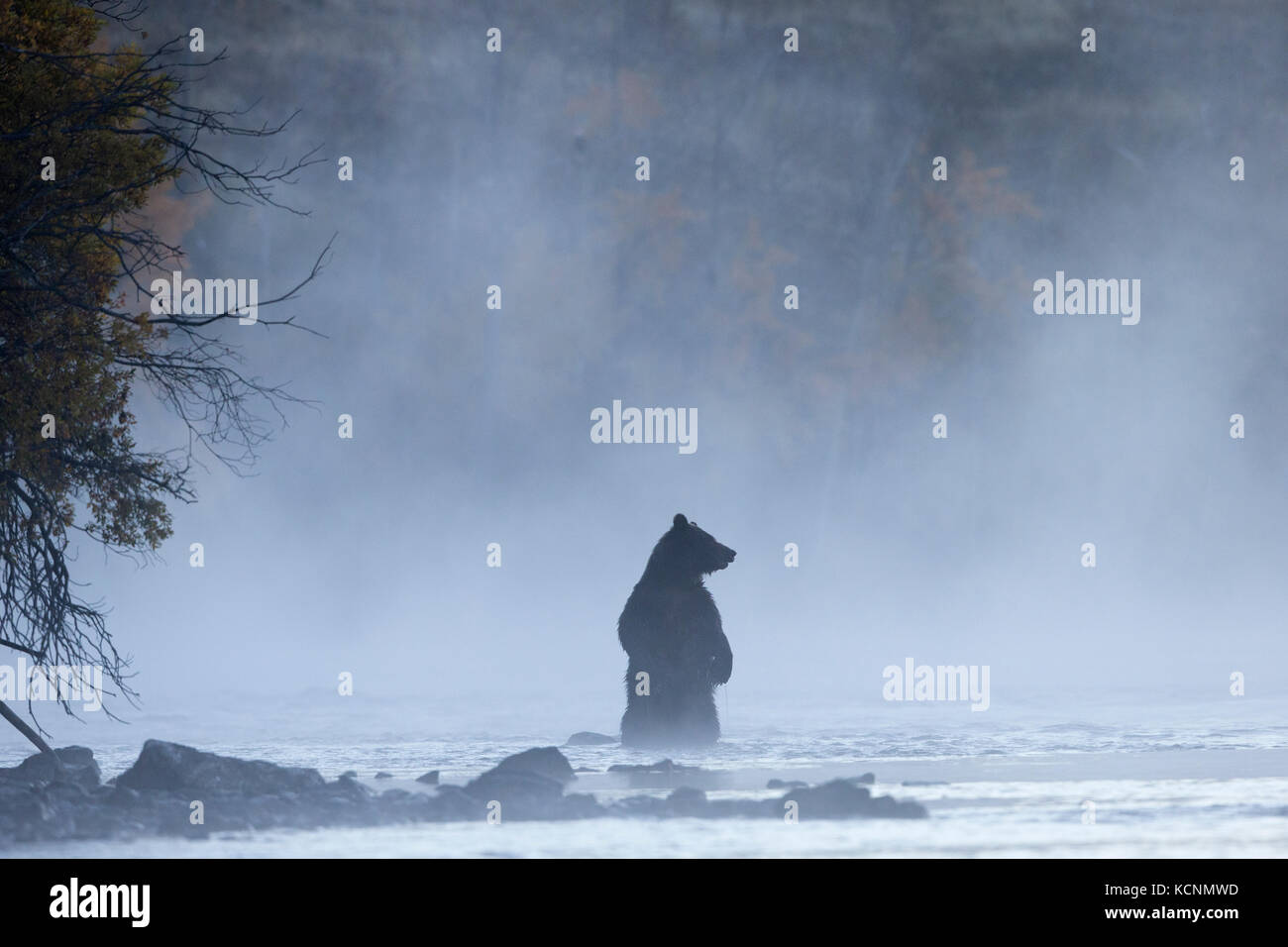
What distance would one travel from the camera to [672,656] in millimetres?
19453

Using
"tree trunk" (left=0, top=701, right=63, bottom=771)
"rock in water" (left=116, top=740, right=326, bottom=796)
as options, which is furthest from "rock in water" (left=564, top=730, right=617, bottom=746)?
"tree trunk" (left=0, top=701, right=63, bottom=771)

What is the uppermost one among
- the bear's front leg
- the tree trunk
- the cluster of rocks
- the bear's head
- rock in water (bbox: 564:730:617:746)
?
the bear's head

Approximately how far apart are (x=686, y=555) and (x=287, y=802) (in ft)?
25.3

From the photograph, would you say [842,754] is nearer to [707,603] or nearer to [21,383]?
[707,603]

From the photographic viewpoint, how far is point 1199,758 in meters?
17.8

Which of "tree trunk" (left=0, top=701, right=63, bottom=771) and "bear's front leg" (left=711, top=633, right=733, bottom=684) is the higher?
"bear's front leg" (left=711, top=633, right=733, bottom=684)

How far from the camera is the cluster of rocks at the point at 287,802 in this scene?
13164 millimetres

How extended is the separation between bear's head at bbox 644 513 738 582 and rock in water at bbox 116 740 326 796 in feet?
21.3

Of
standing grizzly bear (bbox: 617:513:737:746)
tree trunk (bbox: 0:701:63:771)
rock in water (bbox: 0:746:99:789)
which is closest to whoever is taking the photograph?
rock in water (bbox: 0:746:99:789)

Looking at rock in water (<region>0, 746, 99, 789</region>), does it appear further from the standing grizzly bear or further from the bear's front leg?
the bear's front leg

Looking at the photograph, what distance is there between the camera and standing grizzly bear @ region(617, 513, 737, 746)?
19438 mm

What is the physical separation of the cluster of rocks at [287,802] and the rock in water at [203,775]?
0.01 m

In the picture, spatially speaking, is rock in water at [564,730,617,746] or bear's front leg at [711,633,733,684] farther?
rock in water at [564,730,617,746]
